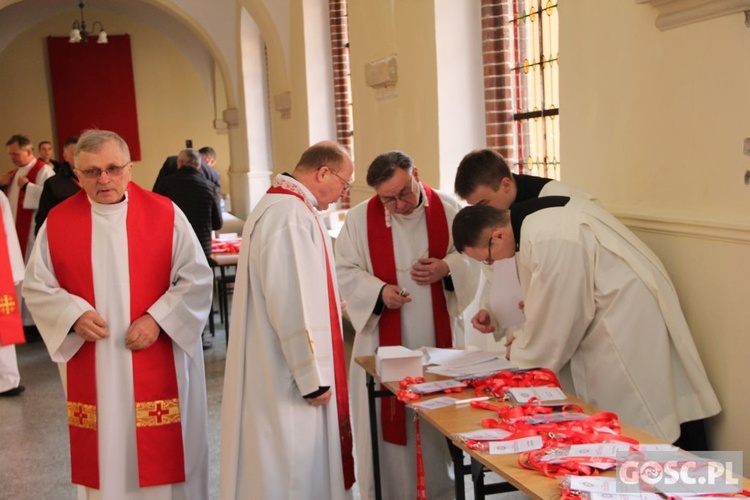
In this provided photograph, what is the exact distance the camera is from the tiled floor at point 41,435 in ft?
17.5

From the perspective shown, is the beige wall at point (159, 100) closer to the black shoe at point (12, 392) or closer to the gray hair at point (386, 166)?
the black shoe at point (12, 392)

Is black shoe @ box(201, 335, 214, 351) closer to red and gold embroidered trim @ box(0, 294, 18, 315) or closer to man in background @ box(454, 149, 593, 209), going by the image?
red and gold embroidered trim @ box(0, 294, 18, 315)

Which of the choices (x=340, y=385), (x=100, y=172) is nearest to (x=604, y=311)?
(x=340, y=385)

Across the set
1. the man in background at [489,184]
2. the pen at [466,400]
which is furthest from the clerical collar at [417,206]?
the pen at [466,400]

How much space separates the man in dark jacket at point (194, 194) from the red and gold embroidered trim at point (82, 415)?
4459 mm

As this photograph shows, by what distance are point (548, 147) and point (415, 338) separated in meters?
1.99

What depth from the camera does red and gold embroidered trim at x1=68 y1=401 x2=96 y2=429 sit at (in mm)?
4070

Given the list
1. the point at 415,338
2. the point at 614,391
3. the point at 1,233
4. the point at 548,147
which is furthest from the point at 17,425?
the point at 614,391

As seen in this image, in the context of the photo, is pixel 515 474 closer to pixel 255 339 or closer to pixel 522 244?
pixel 522 244

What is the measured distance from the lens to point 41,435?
6371 mm

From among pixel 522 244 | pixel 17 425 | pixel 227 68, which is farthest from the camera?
pixel 227 68

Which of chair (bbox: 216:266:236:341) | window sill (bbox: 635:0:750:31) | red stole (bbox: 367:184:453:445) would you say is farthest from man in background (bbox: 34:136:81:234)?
window sill (bbox: 635:0:750:31)

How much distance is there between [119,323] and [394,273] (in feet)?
4.61

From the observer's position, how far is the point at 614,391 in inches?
134
